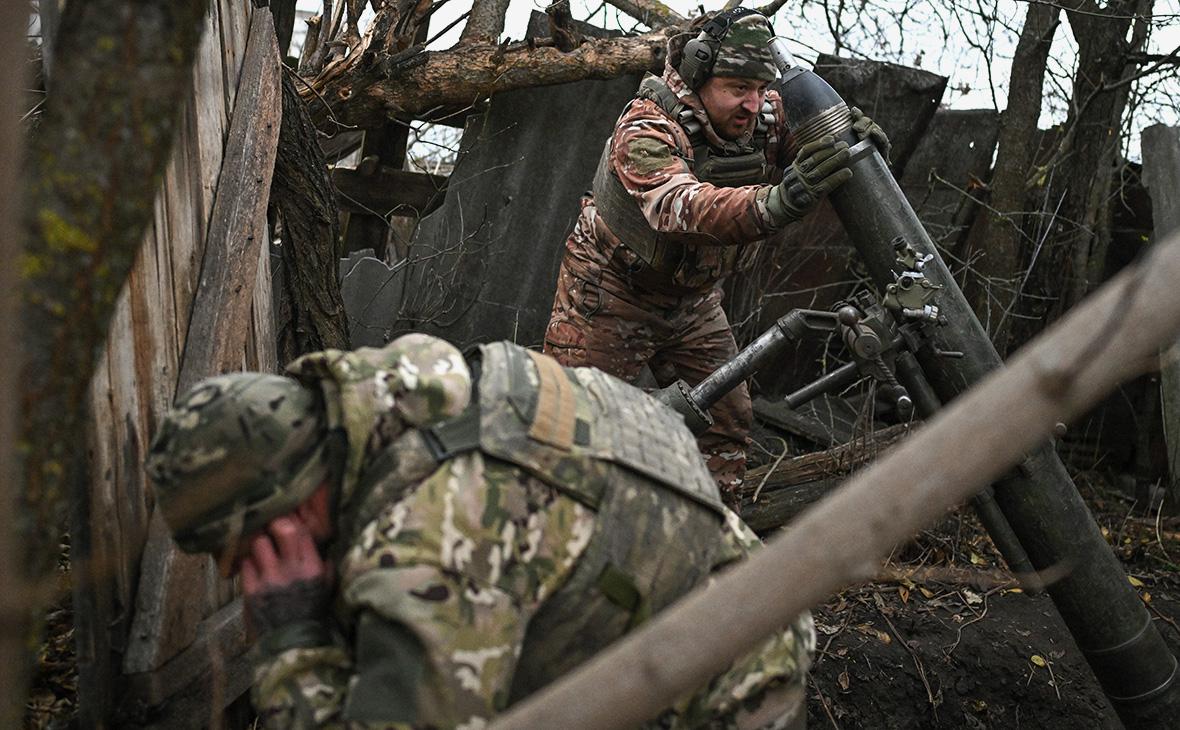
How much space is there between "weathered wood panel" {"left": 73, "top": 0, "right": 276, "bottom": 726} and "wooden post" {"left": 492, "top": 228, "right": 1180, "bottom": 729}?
1592 millimetres

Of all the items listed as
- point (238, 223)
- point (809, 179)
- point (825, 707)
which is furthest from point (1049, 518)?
point (238, 223)

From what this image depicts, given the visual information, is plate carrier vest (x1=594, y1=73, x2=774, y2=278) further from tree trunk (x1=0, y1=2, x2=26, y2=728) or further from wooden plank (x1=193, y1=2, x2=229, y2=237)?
tree trunk (x1=0, y1=2, x2=26, y2=728)

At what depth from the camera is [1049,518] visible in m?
3.93

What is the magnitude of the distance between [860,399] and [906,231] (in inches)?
86.4

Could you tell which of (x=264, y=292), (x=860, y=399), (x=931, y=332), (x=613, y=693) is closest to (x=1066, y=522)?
(x=931, y=332)

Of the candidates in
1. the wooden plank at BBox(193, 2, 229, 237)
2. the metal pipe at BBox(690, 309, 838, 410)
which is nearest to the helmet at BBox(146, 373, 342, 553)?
the wooden plank at BBox(193, 2, 229, 237)

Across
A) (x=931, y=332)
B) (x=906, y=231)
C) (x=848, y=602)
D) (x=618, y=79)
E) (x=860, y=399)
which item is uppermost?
(x=618, y=79)

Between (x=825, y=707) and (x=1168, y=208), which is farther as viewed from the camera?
(x=1168, y=208)

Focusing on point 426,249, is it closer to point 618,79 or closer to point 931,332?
point 618,79

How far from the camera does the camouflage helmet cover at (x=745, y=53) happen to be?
3.93 meters

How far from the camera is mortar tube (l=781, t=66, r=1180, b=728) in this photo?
392 cm

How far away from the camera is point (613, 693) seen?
1.23 meters

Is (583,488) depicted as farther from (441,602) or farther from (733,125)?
(733,125)

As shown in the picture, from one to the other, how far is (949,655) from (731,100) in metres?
2.39
